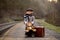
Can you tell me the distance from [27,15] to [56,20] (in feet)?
81.4

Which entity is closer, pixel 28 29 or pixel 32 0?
pixel 28 29

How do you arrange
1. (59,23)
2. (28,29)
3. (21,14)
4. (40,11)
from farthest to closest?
1. (40,11)
2. (21,14)
3. (59,23)
4. (28,29)

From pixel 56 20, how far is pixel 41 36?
24908mm

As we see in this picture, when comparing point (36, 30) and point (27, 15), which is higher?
point (27, 15)

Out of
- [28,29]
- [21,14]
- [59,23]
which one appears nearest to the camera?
[28,29]

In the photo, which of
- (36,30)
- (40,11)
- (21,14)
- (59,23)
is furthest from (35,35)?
(40,11)

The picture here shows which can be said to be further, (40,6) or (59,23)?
(40,6)

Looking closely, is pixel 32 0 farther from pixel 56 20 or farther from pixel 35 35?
pixel 35 35

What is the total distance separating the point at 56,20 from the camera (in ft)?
159

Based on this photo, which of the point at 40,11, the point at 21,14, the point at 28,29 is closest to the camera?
the point at 28,29

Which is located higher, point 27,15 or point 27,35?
point 27,15

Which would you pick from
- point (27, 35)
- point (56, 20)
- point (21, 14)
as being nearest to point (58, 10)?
point (56, 20)

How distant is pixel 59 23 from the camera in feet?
A: 158

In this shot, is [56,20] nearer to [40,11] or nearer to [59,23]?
[59,23]
